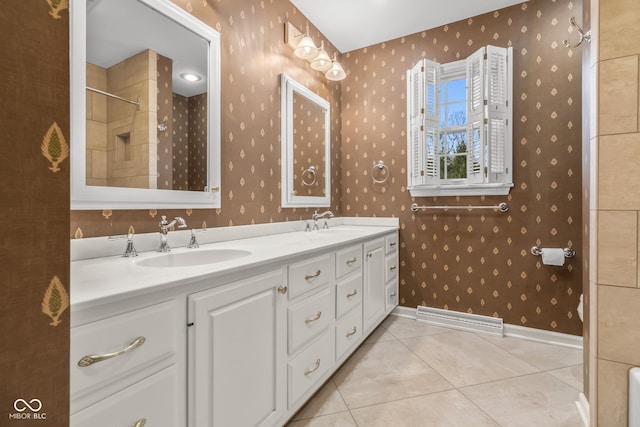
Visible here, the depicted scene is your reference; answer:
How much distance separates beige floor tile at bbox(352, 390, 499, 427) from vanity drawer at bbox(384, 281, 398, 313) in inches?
38.3

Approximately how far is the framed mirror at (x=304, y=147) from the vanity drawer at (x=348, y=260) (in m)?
0.70

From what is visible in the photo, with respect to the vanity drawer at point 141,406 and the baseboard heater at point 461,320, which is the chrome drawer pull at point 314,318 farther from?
the baseboard heater at point 461,320

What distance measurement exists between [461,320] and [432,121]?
5.83 ft

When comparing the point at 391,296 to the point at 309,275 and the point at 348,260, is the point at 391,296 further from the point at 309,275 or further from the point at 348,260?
the point at 309,275

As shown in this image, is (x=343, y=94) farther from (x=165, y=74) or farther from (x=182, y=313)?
(x=182, y=313)


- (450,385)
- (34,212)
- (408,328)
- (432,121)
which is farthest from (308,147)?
(34,212)

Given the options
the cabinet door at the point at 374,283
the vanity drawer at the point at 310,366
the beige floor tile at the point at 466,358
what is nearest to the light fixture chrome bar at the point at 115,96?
the vanity drawer at the point at 310,366

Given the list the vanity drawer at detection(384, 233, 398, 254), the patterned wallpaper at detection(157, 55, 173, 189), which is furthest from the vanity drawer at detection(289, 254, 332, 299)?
the vanity drawer at detection(384, 233, 398, 254)

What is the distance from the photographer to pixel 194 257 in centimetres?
145

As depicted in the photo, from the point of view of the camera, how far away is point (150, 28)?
4.65ft

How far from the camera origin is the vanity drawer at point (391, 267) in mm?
2613

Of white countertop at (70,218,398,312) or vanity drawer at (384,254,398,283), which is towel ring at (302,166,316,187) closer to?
vanity drawer at (384,254,398,283)

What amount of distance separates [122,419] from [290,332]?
2.29 ft

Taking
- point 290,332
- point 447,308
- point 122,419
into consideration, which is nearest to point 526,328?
point 447,308
